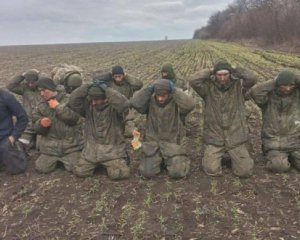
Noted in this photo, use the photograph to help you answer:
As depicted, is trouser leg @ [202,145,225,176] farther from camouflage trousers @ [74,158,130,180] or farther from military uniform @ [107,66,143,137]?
military uniform @ [107,66,143,137]

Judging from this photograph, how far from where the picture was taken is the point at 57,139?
7.68 m

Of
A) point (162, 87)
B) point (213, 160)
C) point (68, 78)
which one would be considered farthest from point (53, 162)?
point (213, 160)

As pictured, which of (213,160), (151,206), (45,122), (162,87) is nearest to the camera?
(151,206)

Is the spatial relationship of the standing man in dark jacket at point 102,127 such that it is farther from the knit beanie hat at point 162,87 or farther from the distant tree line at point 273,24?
the distant tree line at point 273,24

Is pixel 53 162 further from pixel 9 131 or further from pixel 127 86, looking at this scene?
pixel 127 86

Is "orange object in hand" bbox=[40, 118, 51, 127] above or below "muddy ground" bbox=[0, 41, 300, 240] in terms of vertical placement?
above

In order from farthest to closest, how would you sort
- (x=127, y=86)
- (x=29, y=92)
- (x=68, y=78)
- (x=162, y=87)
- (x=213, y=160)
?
(x=127, y=86)
(x=68, y=78)
(x=29, y=92)
(x=213, y=160)
(x=162, y=87)

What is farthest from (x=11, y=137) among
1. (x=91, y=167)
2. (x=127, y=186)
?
(x=127, y=186)

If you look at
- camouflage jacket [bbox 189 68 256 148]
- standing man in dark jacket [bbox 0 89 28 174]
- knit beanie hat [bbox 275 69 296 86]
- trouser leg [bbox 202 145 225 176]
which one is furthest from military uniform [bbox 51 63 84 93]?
knit beanie hat [bbox 275 69 296 86]

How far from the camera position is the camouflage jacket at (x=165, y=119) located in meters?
7.07

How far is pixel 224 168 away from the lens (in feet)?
24.1

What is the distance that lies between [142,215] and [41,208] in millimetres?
1312

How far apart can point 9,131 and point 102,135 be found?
1470mm

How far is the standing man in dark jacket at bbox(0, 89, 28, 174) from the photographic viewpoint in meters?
7.33
